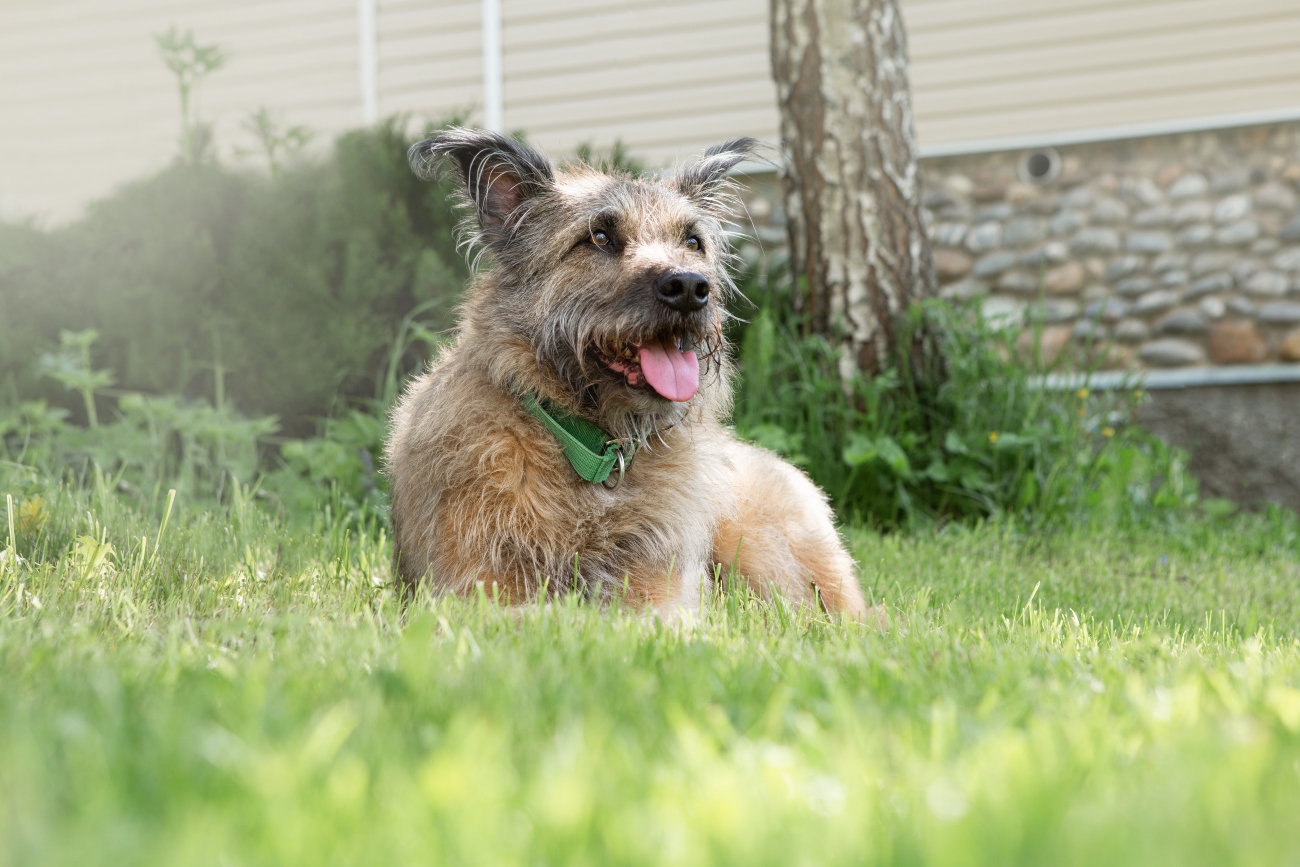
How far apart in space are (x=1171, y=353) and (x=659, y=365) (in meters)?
6.55

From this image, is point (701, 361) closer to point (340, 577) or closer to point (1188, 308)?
point (340, 577)

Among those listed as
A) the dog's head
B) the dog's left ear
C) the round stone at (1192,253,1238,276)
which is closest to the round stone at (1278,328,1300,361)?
the round stone at (1192,253,1238,276)

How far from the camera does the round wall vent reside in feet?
29.2

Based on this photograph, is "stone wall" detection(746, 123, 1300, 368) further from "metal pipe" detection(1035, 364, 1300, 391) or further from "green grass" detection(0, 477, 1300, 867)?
"green grass" detection(0, 477, 1300, 867)

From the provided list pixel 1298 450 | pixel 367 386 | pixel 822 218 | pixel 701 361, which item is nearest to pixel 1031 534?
pixel 822 218

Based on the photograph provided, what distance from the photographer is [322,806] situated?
1282 millimetres

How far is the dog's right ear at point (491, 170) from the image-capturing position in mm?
3582

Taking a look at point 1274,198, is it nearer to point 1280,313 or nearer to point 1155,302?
point 1280,313

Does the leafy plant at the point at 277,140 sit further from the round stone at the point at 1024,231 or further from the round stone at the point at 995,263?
the round stone at the point at 1024,231

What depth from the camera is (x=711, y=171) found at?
4.13 metres

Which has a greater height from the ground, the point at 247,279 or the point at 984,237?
the point at 984,237

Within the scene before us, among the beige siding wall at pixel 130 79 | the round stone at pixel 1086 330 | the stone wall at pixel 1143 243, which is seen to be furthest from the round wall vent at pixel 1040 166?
the beige siding wall at pixel 130 79

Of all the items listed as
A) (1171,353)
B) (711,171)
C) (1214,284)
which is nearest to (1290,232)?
(1214,284)

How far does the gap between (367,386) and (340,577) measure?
12.6 feet
